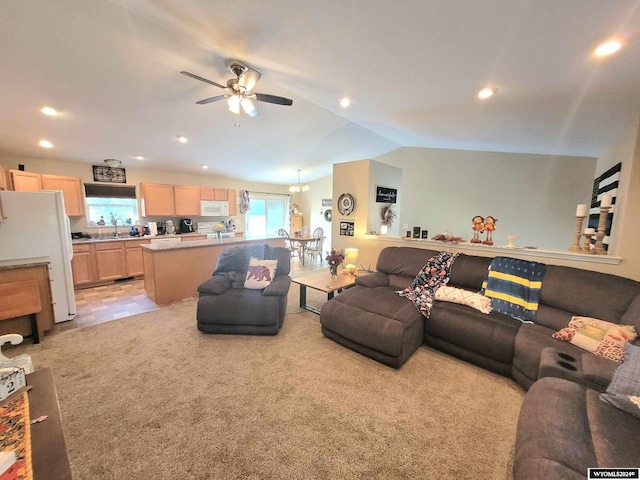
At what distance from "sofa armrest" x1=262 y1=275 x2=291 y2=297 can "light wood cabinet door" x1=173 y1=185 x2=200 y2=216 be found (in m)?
3.90

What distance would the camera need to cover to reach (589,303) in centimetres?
218

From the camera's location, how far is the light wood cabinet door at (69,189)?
4.30 m

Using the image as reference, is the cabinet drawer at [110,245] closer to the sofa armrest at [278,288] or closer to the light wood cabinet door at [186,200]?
the light wood cabinet door at [186,200]

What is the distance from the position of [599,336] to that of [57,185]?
24.5 feet

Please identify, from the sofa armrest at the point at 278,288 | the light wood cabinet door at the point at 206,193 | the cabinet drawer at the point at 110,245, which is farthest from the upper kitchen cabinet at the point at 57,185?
the sofa armrest at the point at 278,288

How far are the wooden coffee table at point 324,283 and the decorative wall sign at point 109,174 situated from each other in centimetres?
463

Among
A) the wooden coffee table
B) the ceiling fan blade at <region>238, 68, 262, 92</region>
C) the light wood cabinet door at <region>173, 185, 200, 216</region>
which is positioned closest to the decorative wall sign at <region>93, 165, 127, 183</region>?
A: the light wood cabinet door at <region>173, 185, 200, 216</region>

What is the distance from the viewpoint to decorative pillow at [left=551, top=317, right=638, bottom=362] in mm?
1776

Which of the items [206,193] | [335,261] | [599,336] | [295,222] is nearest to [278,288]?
[335,261]

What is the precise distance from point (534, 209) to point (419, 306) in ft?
13.0

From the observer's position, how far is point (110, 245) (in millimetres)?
4750

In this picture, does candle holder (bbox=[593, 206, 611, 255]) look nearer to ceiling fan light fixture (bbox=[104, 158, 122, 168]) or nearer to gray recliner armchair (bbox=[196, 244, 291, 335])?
gray recliner armchair (bbox=[196, 244, 291, 335])

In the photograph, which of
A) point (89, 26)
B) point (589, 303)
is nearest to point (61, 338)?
point (89, 26)

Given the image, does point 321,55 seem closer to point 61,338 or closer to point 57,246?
point 57,246
